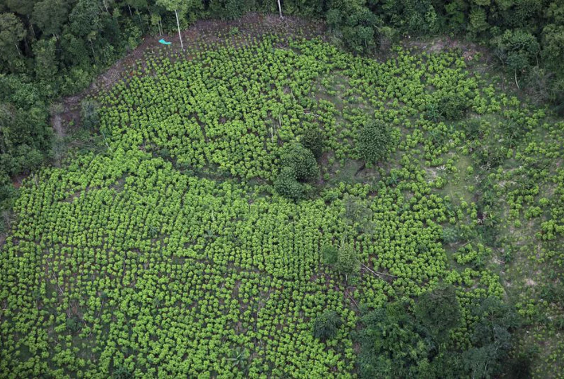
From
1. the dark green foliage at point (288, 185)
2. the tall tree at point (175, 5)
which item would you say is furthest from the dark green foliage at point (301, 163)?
the tall tree at point (175, 5)

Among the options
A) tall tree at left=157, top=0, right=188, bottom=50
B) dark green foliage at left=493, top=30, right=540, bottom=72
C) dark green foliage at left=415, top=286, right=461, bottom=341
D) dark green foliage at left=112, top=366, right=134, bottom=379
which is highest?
tall tree at left=157, top=0, right=188, bottom=50

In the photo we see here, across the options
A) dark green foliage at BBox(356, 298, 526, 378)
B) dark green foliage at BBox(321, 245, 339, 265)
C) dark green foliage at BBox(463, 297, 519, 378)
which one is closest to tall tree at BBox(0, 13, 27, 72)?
dark green foliage at BBox(321, 245, 339, 265)

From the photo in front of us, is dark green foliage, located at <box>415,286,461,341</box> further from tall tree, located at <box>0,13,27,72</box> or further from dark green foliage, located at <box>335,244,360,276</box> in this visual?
tall tree, located at <box>0,13,27,72</box>

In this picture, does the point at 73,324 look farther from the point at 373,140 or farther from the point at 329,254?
the point at 373,140

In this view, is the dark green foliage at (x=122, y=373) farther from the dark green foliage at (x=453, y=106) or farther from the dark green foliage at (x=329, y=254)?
the dark green foliage at (x=453, y=106)

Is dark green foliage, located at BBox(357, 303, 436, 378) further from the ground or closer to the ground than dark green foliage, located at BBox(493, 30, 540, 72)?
closer to the ground

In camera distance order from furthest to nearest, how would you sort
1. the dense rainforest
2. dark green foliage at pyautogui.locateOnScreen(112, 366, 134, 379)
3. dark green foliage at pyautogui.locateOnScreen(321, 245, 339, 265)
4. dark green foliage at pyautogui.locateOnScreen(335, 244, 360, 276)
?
1. dark green foliage at pyautogui.locateOnScreen(321, 245, 339, 265)
2. dark green foliage at pyautogui.locateOnScreen(335, 244, 360, 276)
3. the dense rainforest
4. dark green foliage at pyautogui.locateOnScreen(112, 366, 134, 379)

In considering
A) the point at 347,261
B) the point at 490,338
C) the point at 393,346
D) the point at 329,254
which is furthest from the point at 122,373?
the point at 490,338

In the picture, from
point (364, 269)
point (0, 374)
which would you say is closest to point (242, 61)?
point (364, 269)
